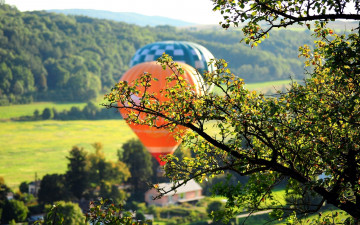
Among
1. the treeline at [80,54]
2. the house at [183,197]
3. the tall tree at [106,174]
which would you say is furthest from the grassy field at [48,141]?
the house at [183,197]

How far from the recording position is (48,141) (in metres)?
105

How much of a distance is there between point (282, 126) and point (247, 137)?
55 cm

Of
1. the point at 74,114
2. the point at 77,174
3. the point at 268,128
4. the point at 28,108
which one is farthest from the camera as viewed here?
the point at 28,108

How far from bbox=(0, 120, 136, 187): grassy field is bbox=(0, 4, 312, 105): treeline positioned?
13.5m

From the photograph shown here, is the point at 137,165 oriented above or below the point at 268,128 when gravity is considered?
below

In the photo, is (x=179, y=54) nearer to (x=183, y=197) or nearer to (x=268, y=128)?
(x=183, y=197)

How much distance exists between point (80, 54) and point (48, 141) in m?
51.6

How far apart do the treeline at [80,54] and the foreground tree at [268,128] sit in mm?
112673

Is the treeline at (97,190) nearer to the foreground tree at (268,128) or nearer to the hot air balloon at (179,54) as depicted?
the hot air balloon at (179,54)

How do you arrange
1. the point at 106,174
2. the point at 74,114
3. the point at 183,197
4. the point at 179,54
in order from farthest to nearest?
the point at 74,114, the point at 183,197, the point at 106,174, the point at 179,54

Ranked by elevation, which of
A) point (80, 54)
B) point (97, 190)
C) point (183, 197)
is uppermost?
point (80, 54)

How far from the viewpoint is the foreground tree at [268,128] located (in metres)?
8.31

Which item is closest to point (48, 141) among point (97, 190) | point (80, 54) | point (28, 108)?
point (28, 108)

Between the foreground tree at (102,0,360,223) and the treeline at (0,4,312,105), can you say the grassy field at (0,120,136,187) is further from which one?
the foreground tree at (102,0,360,223)
